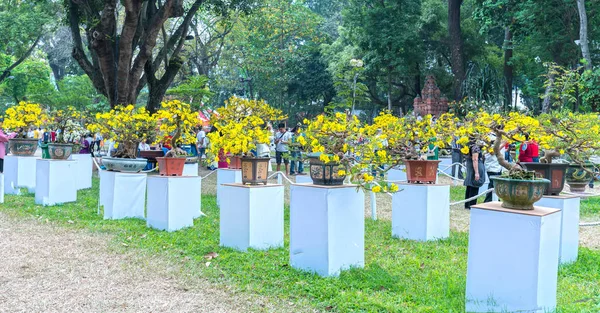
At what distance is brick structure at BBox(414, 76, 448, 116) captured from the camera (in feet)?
76.6

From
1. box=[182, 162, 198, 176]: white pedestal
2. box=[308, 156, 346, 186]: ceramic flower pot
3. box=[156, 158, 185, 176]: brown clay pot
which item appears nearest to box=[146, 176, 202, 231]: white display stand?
box=[156, 158, 185, 176]: brown clay pot

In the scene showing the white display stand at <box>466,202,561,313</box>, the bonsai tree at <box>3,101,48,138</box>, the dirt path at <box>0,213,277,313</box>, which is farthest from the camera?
the bonsai tree at <box>3,101,48,138</box>

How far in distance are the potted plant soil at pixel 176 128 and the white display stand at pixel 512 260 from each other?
4.29 m

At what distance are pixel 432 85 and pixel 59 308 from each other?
862 inches

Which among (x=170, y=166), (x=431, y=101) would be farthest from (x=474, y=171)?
(x=431, y=101)

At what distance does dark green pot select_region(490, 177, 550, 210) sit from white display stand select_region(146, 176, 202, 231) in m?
4.32

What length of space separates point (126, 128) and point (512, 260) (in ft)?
19.9

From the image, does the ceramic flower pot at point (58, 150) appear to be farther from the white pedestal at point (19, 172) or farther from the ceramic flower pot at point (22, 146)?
the white pedestal at point (19, 172)

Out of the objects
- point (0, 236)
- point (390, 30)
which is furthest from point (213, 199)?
point (390, 30)

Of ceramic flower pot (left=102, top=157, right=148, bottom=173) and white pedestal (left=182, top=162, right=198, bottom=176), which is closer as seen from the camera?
ceramic flower pot (left=102, top=157, right=148, bottom=173)

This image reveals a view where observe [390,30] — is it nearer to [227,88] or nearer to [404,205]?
[227,88]

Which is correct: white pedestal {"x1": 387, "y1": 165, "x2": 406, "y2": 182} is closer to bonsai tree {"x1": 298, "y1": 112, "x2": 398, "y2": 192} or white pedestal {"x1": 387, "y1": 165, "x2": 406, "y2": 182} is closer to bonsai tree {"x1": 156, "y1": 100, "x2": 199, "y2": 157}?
bonsai tree {"x1": 156, "y1": 100, "x2": 199, "y2": 157}

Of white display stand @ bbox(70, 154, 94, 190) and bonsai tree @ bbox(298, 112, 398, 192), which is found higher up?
bonsai tree @ bbox(298, 112, 398, 192)

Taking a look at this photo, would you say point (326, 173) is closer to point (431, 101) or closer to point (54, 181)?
point (54, 181)
